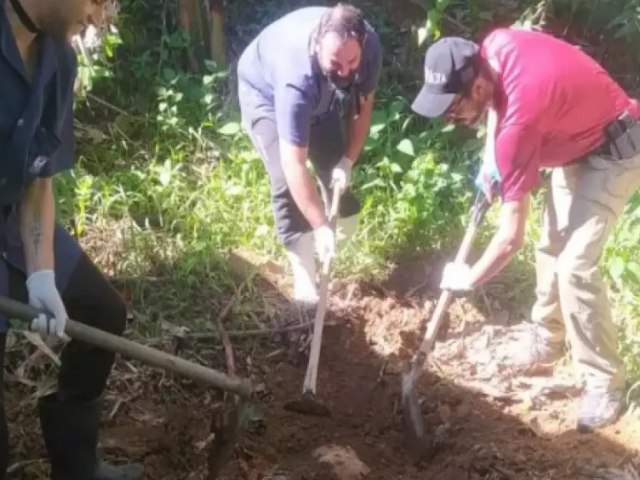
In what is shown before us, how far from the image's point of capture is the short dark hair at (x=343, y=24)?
362 cm

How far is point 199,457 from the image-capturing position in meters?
3.51

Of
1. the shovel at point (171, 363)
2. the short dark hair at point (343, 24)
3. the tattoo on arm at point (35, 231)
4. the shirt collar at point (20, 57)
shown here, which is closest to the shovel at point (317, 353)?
the shovel at point (171, 363)

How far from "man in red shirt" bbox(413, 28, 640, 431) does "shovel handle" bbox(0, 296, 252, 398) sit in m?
1.01

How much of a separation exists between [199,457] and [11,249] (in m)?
1.17

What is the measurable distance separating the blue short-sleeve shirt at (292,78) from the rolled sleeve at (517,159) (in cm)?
88

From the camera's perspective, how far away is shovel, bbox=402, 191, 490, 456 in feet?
12.0

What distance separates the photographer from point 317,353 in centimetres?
395

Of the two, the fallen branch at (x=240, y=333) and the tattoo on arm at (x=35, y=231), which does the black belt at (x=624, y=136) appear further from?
the tattoo on arm at (x=35, y=231)

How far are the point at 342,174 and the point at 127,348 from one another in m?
1.74

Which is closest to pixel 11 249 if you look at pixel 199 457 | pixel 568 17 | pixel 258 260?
pixel 199 457

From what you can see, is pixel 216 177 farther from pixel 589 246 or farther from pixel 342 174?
pixel 589 246

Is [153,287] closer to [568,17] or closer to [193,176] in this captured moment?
[193,176]

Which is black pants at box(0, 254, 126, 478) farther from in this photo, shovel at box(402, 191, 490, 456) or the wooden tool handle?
shovel at box(402, 191, 490, 456)

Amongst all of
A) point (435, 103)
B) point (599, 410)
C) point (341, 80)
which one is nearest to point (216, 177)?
point (341, 80)
